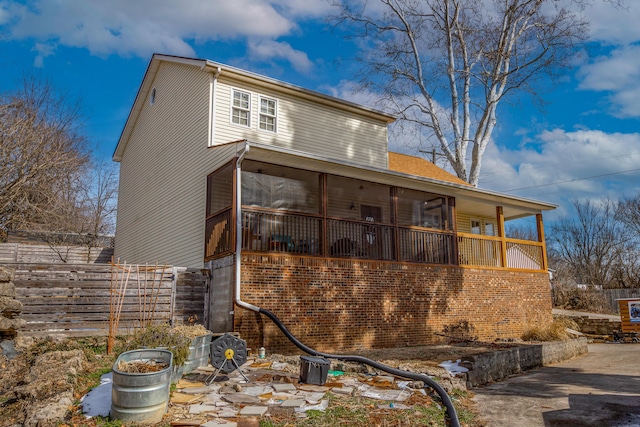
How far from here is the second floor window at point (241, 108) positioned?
13.8 m

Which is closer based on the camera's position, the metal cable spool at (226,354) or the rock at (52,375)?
the rock at (52,375)

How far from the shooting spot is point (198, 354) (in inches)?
298

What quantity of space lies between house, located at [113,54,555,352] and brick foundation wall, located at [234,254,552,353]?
0.03m

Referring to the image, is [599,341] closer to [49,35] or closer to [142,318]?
[142,318]

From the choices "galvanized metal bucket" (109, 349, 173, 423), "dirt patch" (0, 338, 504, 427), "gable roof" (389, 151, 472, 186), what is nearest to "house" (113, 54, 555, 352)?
"gable roof" (389, 151, 472, 186)

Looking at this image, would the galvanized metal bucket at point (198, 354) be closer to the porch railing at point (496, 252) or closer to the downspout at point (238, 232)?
the downspout at point (238, 232)

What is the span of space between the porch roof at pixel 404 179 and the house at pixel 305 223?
0.15 ft

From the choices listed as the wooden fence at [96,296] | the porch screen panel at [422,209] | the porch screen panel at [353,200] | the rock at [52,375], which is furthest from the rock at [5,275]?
the porch screen panel at [422,209]

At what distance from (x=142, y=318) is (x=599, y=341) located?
16963mm

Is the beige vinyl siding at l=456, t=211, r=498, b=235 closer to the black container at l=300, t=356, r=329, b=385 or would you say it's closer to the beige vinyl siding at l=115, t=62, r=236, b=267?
the beige vinyl siding at l=115, t=62, r=236, b=267

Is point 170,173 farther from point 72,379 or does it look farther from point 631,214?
point 631,214

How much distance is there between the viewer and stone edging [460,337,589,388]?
9.25 meters

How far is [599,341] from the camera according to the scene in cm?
1830

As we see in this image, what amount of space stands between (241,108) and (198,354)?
27.1 ft
